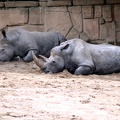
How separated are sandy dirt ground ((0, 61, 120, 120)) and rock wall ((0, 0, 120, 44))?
3.35m

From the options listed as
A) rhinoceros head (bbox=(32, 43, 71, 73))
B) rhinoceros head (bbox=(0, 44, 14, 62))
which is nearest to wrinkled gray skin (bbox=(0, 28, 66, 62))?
rhinoceros head (bbox=(0, 44, 14, 62))

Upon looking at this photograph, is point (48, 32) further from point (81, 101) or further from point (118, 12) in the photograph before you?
point (81, 101)

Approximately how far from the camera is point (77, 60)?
1025cm

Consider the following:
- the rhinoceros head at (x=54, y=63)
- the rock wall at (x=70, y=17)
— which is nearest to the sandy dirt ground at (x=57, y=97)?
the rhinoceros head at (x=54, y=63)

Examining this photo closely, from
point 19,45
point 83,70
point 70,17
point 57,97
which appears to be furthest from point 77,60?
point 70,17

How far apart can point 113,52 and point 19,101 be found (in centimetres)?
435

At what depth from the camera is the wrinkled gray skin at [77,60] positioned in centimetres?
1023

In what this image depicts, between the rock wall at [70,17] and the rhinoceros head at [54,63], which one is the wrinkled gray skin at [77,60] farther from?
the rock wall at [70,17]

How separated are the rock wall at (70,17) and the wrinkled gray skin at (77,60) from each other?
9.81ft

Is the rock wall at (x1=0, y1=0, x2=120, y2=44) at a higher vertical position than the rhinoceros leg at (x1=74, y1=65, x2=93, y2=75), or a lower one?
higher

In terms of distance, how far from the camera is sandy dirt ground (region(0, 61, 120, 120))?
6.08m

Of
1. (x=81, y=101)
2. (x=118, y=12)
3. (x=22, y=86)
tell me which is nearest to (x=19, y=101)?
(x=81, y=101)

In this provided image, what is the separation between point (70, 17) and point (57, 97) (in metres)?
6.65

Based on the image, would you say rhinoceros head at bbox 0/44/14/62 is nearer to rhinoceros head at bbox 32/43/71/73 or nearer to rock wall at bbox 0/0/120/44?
rhinoceros head at bbox 32/43/71/73
